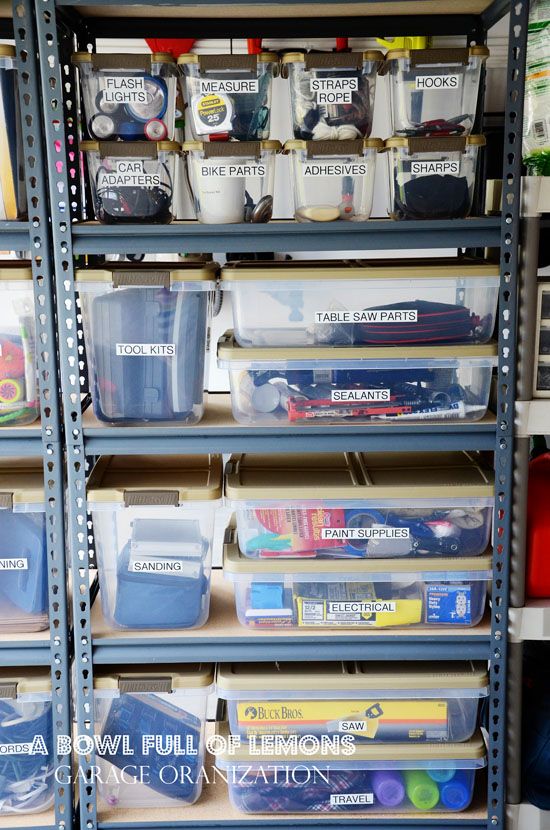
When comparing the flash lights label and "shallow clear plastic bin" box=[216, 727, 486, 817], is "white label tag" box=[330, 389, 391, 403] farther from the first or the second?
"shallow clear plastic bin" box=[216, 727, 486, 817]

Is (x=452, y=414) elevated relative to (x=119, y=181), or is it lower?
lower

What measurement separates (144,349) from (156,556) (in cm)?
41

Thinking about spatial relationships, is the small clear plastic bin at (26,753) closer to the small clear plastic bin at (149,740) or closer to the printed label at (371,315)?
the small clear plastic bin at (149,740)

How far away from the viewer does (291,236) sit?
1505mm

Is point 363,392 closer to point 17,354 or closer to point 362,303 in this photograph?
point 362,303

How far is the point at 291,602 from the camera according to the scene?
5.46ft

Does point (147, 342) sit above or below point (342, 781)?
above

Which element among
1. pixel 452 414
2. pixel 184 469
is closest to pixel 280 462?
pixel 184 469

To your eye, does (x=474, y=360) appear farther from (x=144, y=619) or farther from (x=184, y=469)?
(x=144, y=619)

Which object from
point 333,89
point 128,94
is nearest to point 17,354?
point 128,94

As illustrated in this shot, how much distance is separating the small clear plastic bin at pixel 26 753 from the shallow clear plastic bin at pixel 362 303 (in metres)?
0.85

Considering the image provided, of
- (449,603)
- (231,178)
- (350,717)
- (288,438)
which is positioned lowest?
(350,717)

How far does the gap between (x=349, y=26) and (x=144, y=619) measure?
1261mm

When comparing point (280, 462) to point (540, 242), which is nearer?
point (540, 242)
